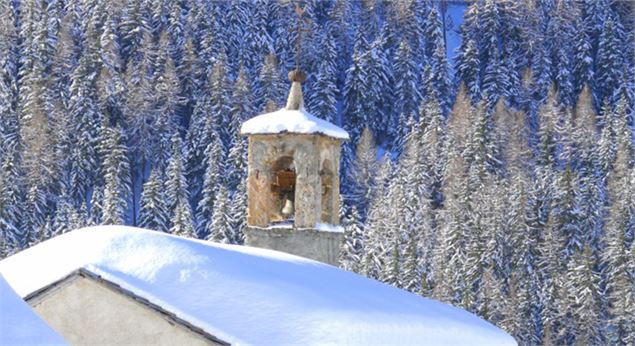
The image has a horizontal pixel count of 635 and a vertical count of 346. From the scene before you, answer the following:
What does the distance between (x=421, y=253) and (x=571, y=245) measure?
39.2 feet

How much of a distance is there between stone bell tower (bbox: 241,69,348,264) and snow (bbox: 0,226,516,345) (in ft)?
16.2

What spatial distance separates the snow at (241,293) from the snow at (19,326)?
2.49m

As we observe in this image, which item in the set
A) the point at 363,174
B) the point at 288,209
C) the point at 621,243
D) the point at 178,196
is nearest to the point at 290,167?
the point at 288,209

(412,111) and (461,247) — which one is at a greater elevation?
A: (412,111)

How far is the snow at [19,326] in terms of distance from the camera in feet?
17.3

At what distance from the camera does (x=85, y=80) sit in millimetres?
86125

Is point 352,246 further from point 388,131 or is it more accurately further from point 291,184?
point 291,184

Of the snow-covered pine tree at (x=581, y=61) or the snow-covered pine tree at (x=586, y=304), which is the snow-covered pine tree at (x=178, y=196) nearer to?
the snow-covered pine tree at (x=586, y=304)

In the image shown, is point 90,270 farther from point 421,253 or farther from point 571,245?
point 571,245

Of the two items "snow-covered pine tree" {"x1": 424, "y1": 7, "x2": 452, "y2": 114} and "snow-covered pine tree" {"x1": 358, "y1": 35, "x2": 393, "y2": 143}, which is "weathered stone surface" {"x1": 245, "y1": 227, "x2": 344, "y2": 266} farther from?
"snow-covered pine tree" {"x1": 424, "y1": 7, "x2": 452, "y2": 114}

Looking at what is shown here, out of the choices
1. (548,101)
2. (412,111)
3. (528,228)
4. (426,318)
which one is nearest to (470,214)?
(528,228)

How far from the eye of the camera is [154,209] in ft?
215

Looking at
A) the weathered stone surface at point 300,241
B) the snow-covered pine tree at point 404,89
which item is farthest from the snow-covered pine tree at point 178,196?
the weathered stone surface at point 300,241

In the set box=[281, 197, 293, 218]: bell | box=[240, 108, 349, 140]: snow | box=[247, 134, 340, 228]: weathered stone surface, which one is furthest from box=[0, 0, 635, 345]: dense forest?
box=[240, 108, 349, 140]: snow
